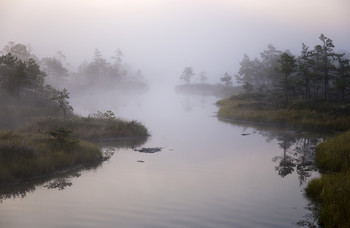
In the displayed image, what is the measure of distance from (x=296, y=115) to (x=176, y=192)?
33.1 meters

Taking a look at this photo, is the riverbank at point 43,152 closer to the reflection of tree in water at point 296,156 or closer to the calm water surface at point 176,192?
the calm water surface at point 176,192

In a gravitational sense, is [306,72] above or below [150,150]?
above

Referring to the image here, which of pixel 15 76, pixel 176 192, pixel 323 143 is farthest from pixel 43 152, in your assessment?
pixel 15 76

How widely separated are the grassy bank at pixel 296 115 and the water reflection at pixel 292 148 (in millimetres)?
2504

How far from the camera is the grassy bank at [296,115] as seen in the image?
41688 millimetres

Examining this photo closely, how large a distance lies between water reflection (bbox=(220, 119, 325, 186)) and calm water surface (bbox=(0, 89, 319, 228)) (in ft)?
0.28

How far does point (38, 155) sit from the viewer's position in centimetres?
2153

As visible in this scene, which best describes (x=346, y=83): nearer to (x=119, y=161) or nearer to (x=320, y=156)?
(x=320, y=156)

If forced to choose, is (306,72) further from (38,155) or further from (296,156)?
(38,155)

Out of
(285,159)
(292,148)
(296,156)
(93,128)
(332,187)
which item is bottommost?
(332,187)

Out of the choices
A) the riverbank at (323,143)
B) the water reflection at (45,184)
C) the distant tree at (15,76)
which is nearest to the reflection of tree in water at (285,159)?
the riverbank at (323,143)

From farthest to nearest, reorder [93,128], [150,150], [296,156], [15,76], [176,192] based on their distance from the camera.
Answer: [15,76] < [93,128] < [150,150] < [296,156] < [176,192]

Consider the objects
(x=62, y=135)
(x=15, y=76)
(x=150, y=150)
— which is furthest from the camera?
(x=15, y=76)

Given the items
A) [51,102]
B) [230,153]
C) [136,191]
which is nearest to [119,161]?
[136,191]
